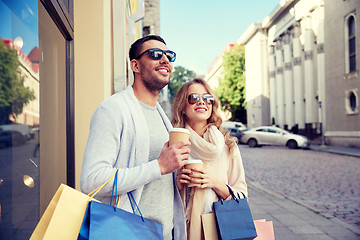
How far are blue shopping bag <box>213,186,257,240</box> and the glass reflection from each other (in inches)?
44.2

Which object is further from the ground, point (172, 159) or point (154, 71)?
point (154, 71)

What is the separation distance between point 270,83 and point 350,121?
19208mm

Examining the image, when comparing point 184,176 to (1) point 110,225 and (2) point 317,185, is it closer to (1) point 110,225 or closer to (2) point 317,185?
(1) point 110,225

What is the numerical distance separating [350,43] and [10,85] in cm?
2423

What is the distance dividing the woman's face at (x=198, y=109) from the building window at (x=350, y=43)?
73.2 feet

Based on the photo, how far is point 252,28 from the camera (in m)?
42.2

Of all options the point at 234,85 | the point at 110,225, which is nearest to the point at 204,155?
the point at 110,225

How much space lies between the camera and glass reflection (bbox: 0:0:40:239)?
161cm

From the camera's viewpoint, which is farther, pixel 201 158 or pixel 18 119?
pixel 201 158

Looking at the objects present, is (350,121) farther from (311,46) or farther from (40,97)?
(40,97)

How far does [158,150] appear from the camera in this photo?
6.17 ft

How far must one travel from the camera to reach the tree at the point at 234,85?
44.6m

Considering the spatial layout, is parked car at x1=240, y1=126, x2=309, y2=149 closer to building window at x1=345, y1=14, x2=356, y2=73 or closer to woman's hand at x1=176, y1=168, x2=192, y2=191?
building window at x1=345, y1=14, x2=356, y2=73

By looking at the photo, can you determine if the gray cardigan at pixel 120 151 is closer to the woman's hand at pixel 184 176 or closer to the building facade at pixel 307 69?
the woman's hand at pixel 184 176
